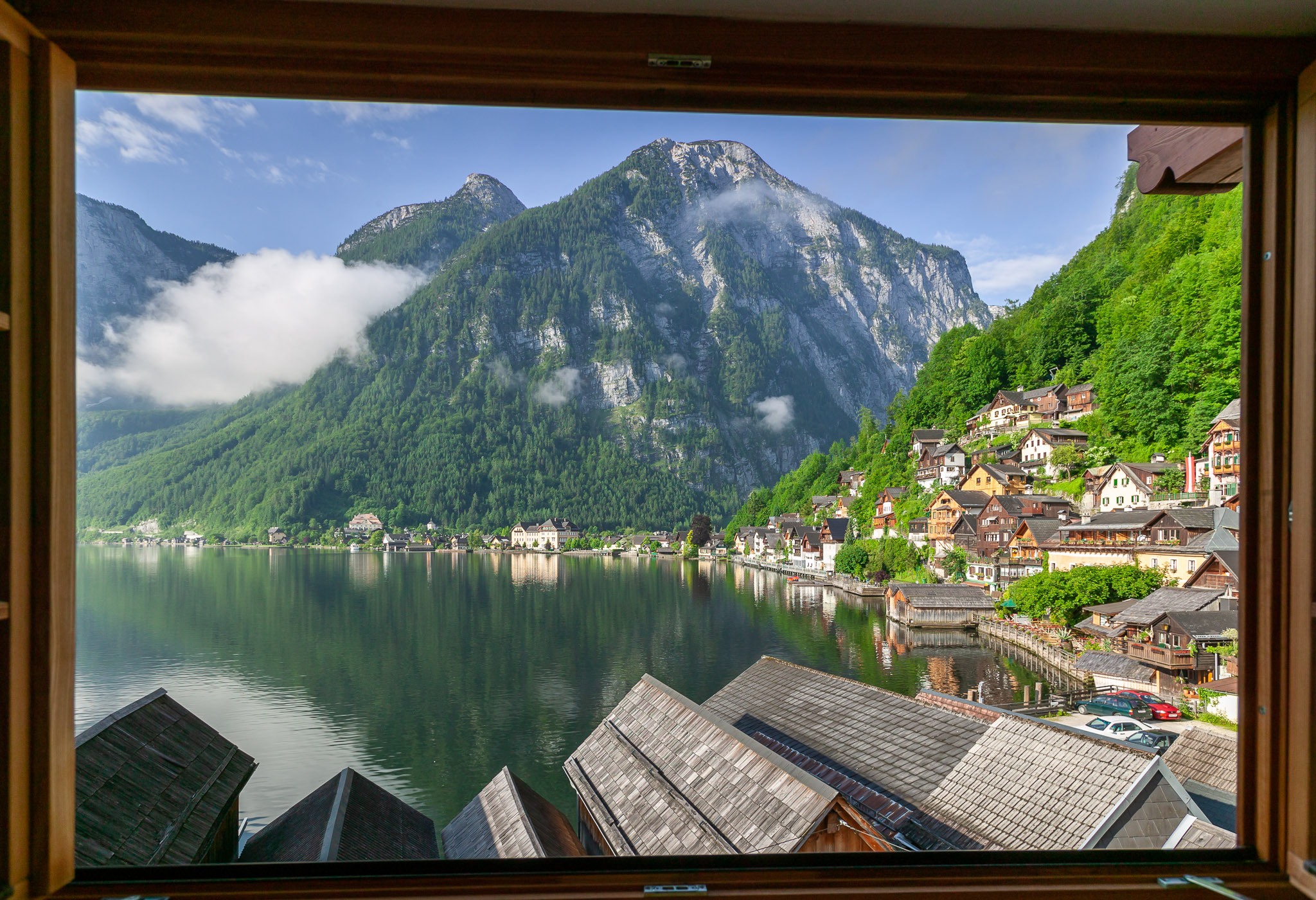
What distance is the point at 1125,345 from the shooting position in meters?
22.9

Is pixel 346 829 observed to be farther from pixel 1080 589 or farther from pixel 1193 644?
pixel 1080 589

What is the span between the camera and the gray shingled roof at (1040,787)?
3.28m

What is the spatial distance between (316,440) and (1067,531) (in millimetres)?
59623

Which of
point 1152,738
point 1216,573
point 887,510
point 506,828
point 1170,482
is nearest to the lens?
point 506,828

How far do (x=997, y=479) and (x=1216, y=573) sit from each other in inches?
452

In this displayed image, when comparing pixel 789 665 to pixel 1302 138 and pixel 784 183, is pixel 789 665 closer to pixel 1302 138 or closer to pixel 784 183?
pixel 1302 138

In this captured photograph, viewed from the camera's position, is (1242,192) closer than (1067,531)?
Yes

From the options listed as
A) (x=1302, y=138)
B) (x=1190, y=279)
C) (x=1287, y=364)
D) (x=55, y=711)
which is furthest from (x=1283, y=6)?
(x=1190, y=279)

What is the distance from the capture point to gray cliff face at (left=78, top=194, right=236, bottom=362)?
172 ft

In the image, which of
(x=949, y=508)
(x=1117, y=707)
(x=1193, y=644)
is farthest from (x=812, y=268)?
(x=1117, y=707)

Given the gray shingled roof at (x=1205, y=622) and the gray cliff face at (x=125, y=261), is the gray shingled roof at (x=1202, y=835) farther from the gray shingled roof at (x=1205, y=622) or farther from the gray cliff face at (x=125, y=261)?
the gray cliff face at (x=125, y=261)

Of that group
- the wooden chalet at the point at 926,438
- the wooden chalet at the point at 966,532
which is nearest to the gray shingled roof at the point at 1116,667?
the wooden chalet at the point at 966,532

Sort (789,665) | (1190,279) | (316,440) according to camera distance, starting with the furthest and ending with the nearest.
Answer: (316,440)
(1190,279)
(789,665)

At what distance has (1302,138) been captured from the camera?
0.94 meters
